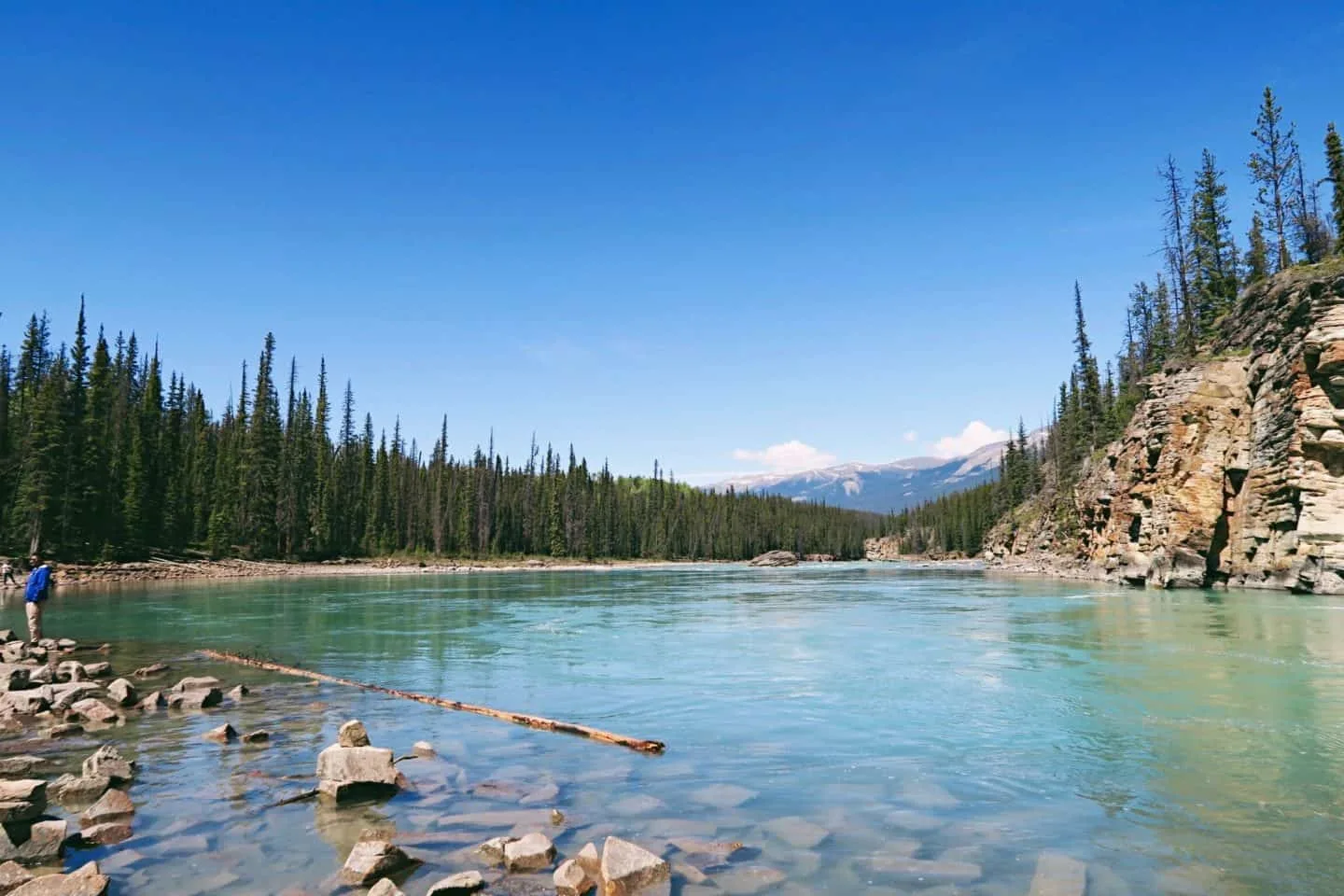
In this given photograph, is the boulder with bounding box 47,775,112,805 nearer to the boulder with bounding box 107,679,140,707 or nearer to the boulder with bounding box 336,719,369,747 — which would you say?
the boulder with bounding box 336,719,369,747

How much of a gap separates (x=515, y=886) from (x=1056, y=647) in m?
20.9

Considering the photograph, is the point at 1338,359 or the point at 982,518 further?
the point at 982,518

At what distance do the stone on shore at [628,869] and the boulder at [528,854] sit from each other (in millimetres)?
793

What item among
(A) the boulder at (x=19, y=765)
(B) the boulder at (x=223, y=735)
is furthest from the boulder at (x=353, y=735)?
(A) the boulder at (x=19, y=765)

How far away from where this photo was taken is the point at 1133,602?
133 feet

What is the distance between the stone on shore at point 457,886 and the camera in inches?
272

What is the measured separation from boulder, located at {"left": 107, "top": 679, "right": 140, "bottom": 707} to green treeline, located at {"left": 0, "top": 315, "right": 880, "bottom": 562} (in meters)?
60.1

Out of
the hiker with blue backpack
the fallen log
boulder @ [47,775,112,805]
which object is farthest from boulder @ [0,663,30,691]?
boulder @ [47,775,112,805]

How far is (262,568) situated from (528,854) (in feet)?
268

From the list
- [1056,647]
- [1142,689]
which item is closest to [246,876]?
[1142,689]

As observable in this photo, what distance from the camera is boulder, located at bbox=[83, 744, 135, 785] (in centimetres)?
1041

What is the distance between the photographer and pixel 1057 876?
25.0ft

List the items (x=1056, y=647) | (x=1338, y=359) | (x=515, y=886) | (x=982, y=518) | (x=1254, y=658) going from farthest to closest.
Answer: (x=982, y=518) → (x=1338, y=359) → (x=1056, y=647) → (x=1254, y=658) → (x=515, y=886)

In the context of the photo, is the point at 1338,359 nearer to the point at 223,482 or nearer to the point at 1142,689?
the point at 1142,689
